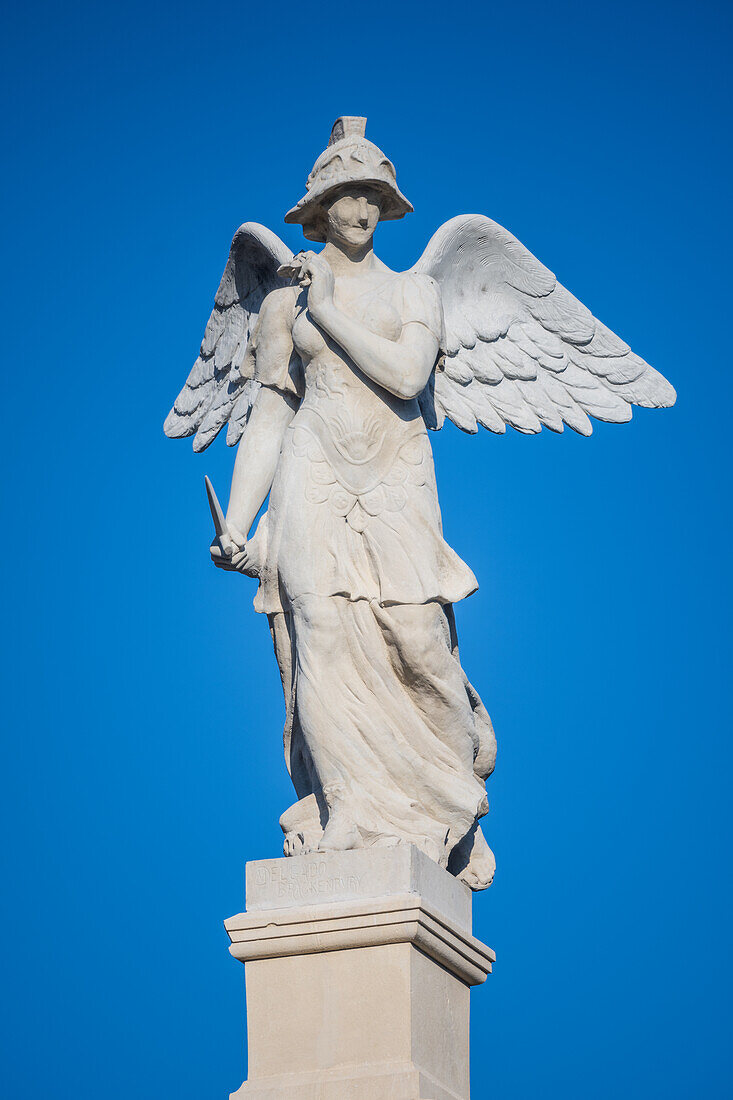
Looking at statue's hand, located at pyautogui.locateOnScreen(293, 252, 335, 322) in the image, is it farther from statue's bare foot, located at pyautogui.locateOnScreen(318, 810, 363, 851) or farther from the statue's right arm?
statue's bare foot, located at pyautogui.locateOnScreen(318, 810, 363, 851)

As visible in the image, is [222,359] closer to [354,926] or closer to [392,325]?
[392,325]

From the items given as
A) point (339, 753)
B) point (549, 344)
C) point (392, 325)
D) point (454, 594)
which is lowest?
point (339, 753)

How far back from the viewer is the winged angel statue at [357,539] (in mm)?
9258

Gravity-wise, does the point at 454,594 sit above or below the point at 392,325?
below

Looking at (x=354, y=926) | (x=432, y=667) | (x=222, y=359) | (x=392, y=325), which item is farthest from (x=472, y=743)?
(x=222, y=359)

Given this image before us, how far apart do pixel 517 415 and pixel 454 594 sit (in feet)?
5.35

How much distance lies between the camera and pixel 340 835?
29.5ft

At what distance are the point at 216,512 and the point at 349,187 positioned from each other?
1.75 metres

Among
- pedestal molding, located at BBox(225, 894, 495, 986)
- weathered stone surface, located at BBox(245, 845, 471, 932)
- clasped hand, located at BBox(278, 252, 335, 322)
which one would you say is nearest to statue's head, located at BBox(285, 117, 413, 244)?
clasped hand, located at BBox(278, 252, 335, 322)

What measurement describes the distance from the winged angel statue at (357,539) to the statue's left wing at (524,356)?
0.53 m

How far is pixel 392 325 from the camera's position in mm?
9531

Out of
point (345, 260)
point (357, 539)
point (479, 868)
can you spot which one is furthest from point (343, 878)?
point (345, 260)

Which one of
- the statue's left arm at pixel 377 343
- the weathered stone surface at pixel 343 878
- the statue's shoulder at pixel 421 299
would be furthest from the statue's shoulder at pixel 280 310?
the weathered stone surface at pixel 343 878

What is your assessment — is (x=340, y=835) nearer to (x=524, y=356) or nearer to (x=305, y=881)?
(x=305, y=881)
